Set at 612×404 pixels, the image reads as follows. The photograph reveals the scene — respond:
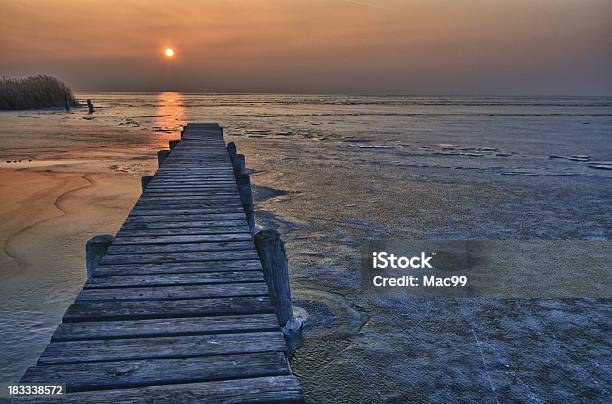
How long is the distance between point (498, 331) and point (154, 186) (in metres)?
4.99

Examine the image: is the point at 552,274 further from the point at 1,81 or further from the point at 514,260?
the point at 1,81

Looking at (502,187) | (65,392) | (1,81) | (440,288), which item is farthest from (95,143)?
(1,81)

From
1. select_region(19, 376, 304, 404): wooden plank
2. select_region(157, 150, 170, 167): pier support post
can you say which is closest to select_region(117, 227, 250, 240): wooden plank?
select_region(19, 376, 304, 404): wooden plank

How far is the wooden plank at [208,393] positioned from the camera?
197cm

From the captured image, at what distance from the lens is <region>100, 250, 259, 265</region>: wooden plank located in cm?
375

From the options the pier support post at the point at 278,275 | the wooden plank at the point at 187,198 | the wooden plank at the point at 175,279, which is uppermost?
the wooden plank at the point at 187,198

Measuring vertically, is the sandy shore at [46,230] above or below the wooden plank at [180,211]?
below

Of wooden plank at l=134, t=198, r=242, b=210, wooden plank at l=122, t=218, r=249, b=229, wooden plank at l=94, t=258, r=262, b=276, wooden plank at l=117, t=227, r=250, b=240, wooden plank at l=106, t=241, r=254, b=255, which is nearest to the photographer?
wooden plank at l=94, t=258, r=262, b=276

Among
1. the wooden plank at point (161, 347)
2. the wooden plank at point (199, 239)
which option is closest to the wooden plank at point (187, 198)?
the wooden plank at point (199, 239)

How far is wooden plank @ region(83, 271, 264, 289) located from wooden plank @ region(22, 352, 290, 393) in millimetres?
1063

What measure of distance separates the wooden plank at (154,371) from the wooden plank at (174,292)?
802 mm

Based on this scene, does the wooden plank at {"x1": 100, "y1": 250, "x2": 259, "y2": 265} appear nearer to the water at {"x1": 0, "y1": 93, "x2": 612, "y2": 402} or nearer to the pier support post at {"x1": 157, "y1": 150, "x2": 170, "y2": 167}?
the water at {"x1": 0, "y1": 93, "x2": 612, "y2": 402}

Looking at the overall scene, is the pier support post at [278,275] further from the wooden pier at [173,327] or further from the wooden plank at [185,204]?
the wooden plank at [185,204]

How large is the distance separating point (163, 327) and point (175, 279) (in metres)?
0.77
